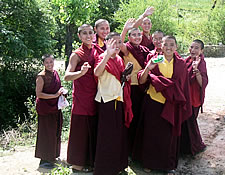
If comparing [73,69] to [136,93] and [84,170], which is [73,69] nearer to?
[136,93]

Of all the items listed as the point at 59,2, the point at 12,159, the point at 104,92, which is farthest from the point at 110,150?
the point at 59,2

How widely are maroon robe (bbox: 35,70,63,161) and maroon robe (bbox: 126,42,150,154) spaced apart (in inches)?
39.8

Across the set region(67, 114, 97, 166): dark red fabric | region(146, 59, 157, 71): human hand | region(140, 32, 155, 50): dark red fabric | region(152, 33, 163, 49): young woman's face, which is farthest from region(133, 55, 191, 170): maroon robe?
region(140, 32, 155, 50): dark red fabric

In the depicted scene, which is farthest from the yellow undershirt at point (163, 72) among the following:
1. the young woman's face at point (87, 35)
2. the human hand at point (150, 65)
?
the young woman's face at point (87, 35)

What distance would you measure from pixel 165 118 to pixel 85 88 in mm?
1031

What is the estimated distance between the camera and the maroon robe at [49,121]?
391 cm

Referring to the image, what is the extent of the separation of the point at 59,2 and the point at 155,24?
689cm

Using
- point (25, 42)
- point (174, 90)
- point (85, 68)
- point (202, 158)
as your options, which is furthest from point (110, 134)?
point (25, 42)

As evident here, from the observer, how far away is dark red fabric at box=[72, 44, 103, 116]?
3.39 m

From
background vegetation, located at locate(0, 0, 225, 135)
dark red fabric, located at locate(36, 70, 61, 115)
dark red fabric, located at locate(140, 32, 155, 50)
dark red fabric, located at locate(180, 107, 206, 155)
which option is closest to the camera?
dark red fabric, located at locate(36, 70, 61, 115)

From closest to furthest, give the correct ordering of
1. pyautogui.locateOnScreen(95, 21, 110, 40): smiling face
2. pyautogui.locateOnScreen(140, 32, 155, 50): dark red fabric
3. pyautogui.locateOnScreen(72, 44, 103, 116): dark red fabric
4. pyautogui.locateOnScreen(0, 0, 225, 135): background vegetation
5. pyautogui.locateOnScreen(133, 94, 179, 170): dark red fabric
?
1. pyautogui.locateOnScreen(72, 44, 103, 116): dark red fabric
2. pyautogui.locateOnScreen(133, 94, 179, 170): dark red fabric
3. pyautogui.locateOnScreen(95, 21, 110, 40): smiling face
4. pyautogui.locateOnScreen(140, 32, 155, 50): dark red fabric
5. pyautogui.locateOnScreen(0, 0, 225, 135): background vegetation

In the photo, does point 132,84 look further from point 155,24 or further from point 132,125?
point 155,24

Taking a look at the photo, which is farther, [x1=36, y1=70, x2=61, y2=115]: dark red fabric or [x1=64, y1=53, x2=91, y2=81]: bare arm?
[x1=36, y1=70, x2=61, y2=115]: dark red fabric

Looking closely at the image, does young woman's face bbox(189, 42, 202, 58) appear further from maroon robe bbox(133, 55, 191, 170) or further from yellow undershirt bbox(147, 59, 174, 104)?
yellow undershirt bbox(147, 59, 174, 104)
